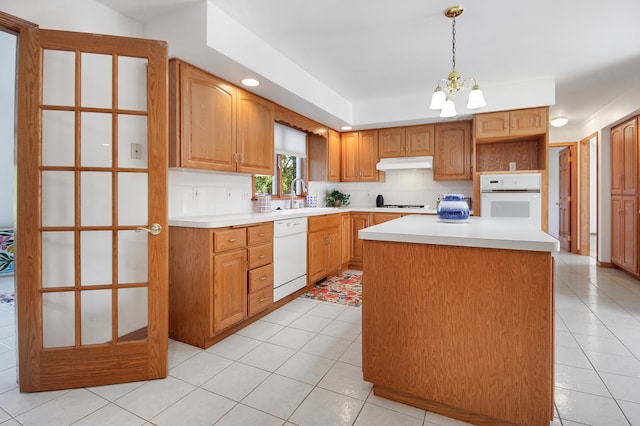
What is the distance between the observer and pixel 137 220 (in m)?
1.93

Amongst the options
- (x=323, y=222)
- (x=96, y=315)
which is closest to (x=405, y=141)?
(x=323, y=222)

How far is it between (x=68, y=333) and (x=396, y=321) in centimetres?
187

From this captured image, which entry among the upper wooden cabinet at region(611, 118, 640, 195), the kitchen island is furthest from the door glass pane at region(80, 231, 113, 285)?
the upper wooden cabinet at region(611, 118, 640, 195)

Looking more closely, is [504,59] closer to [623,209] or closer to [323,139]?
[323,139]

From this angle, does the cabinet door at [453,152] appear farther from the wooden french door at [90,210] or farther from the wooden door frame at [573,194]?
the wooden french door at [90,210]

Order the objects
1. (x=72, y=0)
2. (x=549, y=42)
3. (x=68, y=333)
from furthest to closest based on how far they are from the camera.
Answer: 1. (x=549, y=42)
2. (x=72, y=0)
3. (x=68, y=333)

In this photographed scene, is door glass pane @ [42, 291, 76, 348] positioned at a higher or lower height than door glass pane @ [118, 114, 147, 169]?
lower

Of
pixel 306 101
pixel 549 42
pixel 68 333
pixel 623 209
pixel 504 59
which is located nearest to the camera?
pixel 68 333

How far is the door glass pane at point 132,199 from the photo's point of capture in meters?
1.86

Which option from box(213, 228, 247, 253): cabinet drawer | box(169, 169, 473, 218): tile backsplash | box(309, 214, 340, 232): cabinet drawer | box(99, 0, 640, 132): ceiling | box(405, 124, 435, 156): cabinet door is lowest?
box(213, 228, 247, 253): cabinet drawer

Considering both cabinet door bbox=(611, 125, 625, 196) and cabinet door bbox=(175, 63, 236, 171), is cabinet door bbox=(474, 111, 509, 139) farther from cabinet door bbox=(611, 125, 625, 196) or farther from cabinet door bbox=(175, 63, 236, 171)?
cabinet door bbox=(175, 63, 236, 171)

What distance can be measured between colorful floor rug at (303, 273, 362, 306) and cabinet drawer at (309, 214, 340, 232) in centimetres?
71

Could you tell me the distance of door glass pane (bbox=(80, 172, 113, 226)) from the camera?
188 centimetres

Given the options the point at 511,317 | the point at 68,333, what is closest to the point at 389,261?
the point at 511,317
